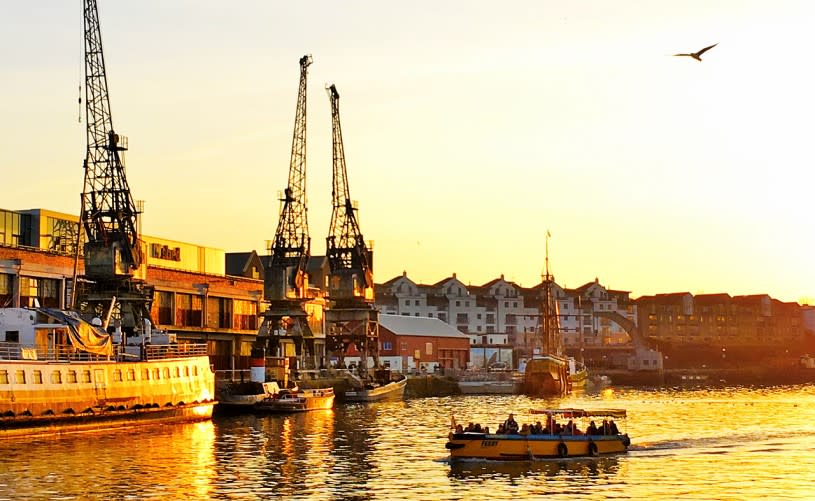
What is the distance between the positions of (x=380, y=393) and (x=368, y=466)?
7677cm

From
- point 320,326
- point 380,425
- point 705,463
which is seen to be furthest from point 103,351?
point 320,326

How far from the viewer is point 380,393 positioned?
5556 inches

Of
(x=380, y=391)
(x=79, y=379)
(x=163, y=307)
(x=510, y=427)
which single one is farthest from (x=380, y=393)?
(x=510, y=427)

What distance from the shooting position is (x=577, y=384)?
190 m

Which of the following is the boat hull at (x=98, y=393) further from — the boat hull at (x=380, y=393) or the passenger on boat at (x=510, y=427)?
the boat hull at (x=380, y=393)

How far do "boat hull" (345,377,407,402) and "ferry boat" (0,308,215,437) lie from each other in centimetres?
4325

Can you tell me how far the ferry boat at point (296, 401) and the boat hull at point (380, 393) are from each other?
1687 cm

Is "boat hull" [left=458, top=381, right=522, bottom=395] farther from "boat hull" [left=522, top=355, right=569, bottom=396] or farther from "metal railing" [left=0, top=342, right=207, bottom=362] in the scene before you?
"metal railing" [left=0, top=342, right=207, bottom=362]

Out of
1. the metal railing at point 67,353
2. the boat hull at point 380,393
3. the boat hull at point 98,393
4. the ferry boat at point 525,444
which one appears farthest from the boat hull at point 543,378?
the ferry boat at point 525,444

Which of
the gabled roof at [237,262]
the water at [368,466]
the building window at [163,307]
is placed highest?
the gabled roof at [237,262]

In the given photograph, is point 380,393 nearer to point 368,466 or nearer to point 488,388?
point 488,388

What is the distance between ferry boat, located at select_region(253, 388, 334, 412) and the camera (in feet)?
348

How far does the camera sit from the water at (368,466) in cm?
5353

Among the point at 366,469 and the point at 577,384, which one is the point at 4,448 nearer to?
the point at 366,469
